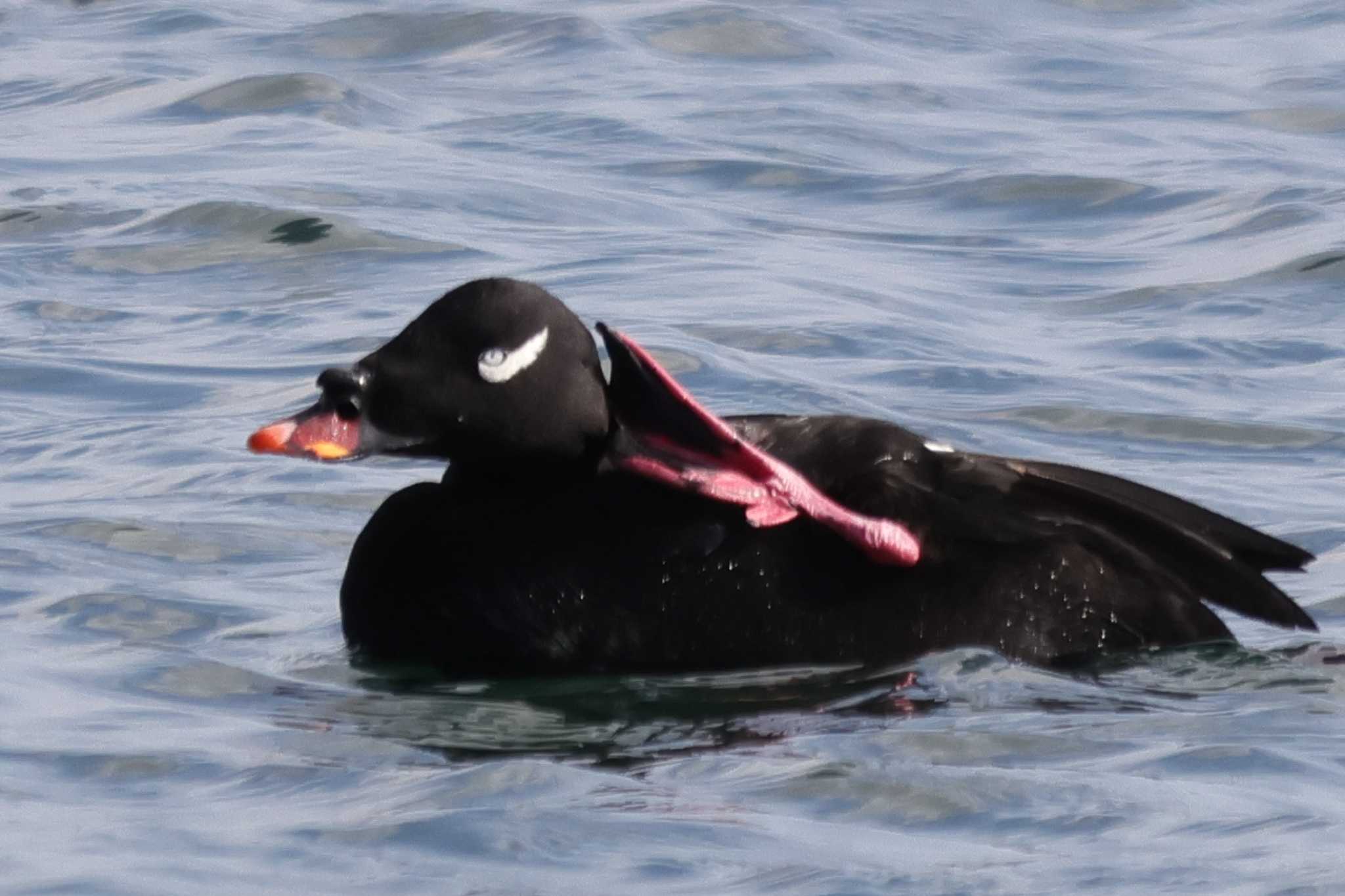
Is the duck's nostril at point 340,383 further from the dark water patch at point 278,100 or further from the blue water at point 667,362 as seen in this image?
the dark water patch at point 278,100

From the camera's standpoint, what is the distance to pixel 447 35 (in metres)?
13.7

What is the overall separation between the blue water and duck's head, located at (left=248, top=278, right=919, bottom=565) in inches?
18.2

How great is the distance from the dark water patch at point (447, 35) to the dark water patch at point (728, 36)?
0.36 m

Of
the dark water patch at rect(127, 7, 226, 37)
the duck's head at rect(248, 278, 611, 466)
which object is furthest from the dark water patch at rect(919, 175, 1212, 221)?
the duck's head at rect(248, 278, 611, 466)

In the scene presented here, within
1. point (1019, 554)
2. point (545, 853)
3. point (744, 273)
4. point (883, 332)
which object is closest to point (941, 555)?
point (1019, 554)

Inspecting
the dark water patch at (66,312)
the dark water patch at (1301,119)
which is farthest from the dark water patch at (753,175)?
the dark water patch at (66,312)

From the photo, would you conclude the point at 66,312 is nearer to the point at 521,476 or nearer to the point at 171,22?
the point at 521,476

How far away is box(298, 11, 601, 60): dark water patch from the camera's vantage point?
13430 mm

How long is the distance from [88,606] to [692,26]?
334 inches

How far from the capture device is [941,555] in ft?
17.3

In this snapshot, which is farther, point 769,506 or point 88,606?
point 88,606

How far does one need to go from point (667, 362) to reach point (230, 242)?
7.10 ft

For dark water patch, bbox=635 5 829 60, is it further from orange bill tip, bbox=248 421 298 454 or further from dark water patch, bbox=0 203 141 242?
orange bill tip, bbox=248 421 298 454

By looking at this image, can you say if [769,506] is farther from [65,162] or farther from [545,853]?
[65,162]
